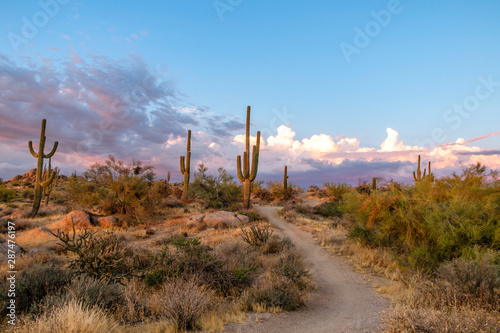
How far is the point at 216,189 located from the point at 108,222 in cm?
1186

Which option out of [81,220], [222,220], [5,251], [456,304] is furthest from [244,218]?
[456,304]

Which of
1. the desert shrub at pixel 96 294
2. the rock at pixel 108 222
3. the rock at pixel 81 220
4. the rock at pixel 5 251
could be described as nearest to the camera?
the desert shrub at pixel 96 294

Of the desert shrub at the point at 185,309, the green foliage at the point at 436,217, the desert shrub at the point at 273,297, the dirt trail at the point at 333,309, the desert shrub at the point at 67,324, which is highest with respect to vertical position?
the green foliage at the point at 436,217

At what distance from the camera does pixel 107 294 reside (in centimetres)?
577

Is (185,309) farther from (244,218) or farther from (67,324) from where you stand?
(244,218)

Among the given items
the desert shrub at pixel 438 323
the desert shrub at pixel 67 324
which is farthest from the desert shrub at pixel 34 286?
the desert shrub at pixel 438 323

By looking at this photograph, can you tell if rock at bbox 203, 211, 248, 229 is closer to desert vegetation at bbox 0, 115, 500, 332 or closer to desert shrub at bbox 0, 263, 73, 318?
desert vegetation at bbox 0, 115, 500, 332

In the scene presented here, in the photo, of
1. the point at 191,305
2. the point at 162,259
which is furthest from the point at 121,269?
the point at 191,305

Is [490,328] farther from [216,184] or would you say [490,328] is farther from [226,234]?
[216,184]

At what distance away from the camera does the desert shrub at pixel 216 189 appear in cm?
2755

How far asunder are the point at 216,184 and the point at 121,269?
21.4 metres

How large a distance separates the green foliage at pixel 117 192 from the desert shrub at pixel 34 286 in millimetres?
13254

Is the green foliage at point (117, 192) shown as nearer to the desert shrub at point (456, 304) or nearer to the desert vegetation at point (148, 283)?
the desert vegetation at point (148, 283)

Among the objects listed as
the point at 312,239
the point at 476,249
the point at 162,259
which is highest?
the point at 476,249
